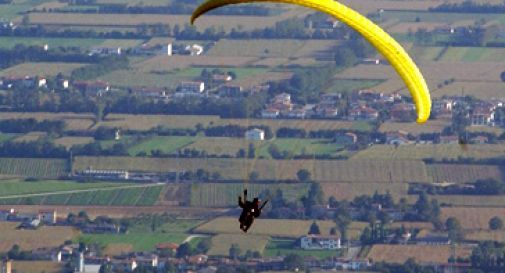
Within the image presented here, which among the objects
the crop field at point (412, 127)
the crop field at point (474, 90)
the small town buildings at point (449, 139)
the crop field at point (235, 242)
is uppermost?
the crop field at point (474, 90)

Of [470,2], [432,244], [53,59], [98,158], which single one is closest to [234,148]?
[98,158]

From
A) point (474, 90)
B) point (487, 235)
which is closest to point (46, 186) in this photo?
point (487, 235)

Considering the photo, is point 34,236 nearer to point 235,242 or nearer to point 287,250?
point 235,242

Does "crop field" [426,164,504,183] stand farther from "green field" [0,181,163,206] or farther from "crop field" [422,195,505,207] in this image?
"green field" [0,181,163,206]

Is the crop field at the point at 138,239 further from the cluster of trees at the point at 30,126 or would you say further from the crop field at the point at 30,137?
the cluster of trees at the point at 30,126

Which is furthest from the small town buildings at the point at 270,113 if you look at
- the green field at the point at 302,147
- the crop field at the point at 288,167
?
the crop field at the point at 288,167

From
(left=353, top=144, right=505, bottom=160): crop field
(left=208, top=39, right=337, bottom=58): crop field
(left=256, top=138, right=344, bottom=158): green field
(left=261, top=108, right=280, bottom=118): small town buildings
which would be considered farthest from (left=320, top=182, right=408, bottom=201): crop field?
(left=208, top=39, right=337, bottom=58): crop field
